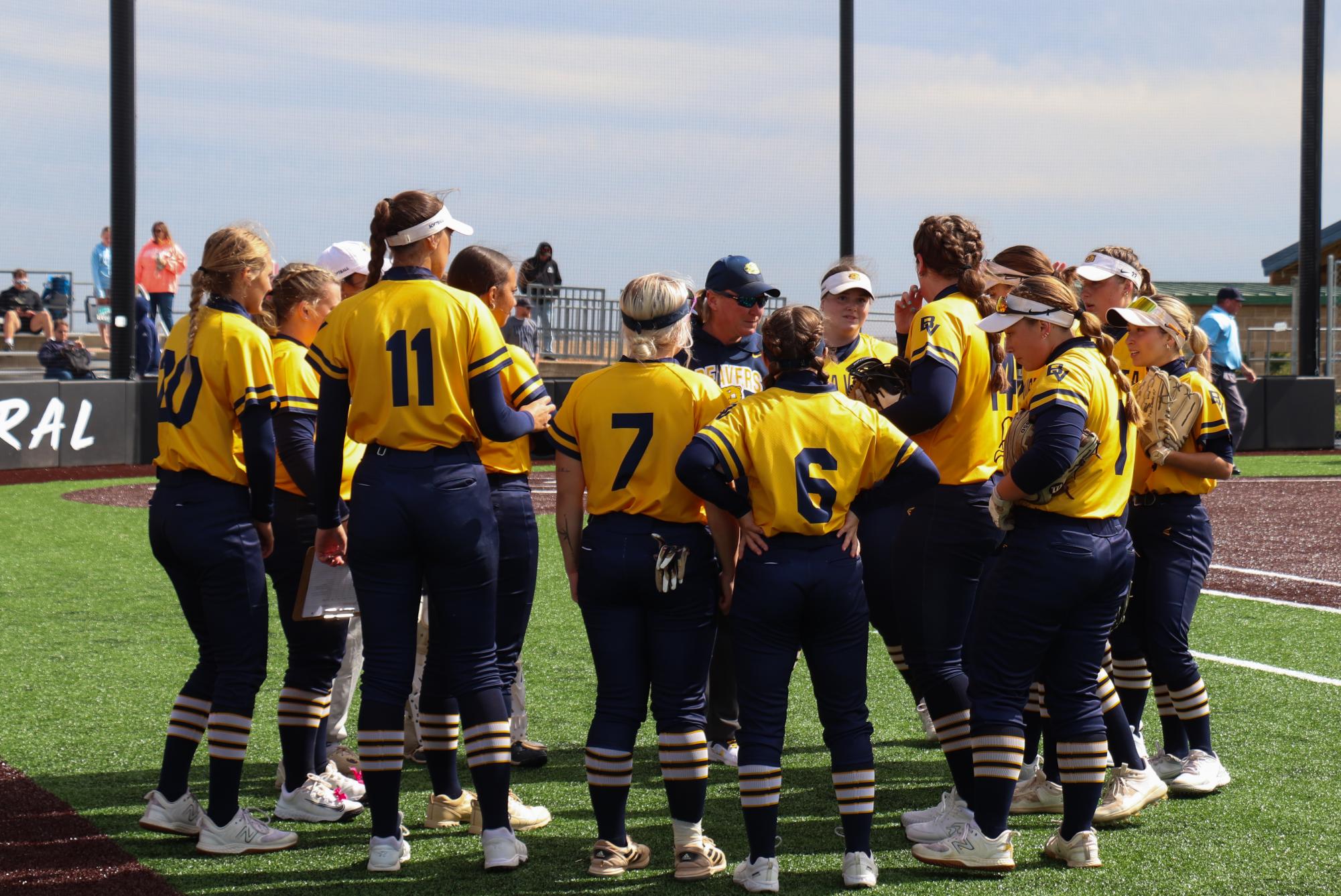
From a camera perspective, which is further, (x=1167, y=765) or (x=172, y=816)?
(x=1167, y=765)

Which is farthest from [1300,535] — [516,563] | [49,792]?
[49,792]

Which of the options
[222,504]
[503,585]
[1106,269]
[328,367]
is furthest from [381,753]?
[1106,269]

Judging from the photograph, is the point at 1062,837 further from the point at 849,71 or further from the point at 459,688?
the point at 849,71

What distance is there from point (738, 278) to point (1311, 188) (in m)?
20.8

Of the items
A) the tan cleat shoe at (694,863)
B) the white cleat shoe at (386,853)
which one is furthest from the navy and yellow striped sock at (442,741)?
the tan cleat shoe at (694,863)

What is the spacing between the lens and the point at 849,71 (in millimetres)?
21000

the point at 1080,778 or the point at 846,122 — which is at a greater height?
the point at 846,122

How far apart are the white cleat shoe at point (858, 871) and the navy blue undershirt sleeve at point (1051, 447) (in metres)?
1.22

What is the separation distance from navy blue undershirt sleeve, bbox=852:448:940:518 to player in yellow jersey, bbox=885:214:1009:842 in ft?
1.28

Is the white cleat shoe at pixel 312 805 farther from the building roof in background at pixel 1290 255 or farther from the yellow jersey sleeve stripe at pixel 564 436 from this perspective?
the building roof in background at pixel 1290 255

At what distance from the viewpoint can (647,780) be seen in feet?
18.1

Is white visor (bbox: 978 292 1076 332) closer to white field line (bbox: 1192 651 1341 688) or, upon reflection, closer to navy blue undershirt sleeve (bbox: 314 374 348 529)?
navy blue undershirt sleeve (bbox: 314 374 348 529)

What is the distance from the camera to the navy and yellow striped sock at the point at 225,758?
4.52m

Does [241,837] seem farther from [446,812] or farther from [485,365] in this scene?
[485,365]
